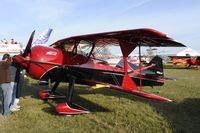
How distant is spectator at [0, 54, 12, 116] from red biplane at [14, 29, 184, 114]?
0.42m

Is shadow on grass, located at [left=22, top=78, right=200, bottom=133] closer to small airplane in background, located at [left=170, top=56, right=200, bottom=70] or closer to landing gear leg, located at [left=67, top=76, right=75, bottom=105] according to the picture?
landing gear leg, located at [left=67, top=76, right=75, bottom=105]

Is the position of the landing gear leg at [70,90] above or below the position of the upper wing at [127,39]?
below

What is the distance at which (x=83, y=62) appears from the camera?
803 centimetres

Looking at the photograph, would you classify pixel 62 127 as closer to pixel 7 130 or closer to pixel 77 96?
pixel 7 130

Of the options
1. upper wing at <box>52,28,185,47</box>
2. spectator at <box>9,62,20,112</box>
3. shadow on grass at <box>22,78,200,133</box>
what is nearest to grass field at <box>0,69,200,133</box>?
shadow on grass at <box>22,78,200,133</box>

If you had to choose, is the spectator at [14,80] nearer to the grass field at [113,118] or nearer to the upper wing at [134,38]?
the grass field at [113,118]

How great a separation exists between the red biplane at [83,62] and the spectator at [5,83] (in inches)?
16.6

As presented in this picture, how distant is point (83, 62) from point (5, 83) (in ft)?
8.13

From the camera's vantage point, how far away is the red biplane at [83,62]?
7033 mm

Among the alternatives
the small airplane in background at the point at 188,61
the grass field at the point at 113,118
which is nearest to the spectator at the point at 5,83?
the grass field at the point at 113,118

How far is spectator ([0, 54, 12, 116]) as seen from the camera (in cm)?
687

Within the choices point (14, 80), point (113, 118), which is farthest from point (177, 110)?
point (14, 80)

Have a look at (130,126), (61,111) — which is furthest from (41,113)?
(130,126)

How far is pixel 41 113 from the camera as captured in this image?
23.3 ft
